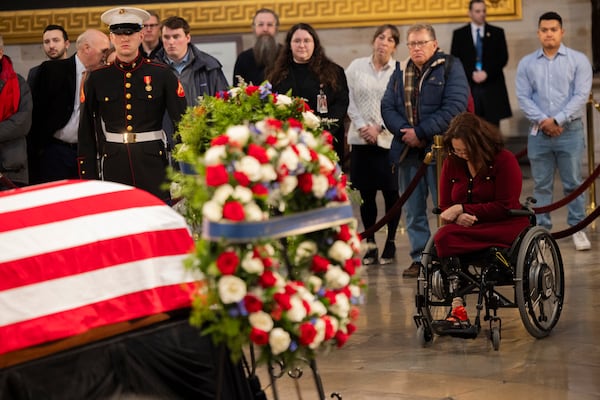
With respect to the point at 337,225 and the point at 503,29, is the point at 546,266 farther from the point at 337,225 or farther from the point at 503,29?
the point at 503,29

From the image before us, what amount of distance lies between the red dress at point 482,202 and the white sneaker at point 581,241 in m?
2.20

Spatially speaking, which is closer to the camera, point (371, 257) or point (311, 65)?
point (311, 65)

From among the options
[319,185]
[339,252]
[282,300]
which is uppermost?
[319,185]

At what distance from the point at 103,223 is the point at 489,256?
88.7 inches

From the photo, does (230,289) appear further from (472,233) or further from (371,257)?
(371,257)

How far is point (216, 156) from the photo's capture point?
3.83 meters

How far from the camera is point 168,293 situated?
4.71m

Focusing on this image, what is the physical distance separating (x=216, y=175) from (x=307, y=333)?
57cm

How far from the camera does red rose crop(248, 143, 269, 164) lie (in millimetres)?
3848

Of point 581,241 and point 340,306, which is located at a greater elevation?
point 340,306

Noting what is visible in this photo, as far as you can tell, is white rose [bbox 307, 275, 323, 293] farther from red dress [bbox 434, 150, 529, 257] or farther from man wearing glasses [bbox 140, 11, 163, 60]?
man wearing glasses [bbox 140, 11, 163, 60]

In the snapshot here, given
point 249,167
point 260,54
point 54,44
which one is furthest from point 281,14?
point 249,167

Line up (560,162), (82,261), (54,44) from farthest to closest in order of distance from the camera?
(54,44), (560,162), (82,261)

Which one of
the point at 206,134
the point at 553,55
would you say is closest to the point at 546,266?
Result: the point at 206,134
